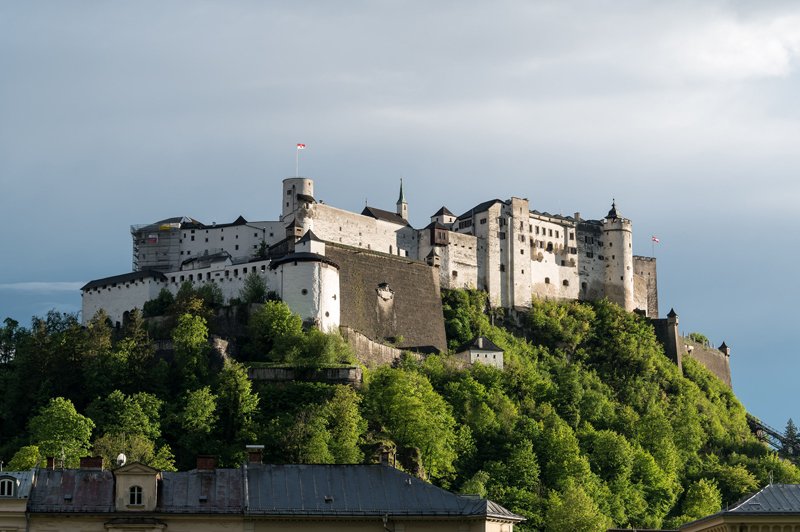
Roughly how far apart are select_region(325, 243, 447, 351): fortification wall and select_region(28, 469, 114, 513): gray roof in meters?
57.8

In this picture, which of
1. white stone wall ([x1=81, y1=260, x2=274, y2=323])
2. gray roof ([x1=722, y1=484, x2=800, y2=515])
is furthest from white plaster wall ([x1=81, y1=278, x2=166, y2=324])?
gray roof ([x1=722, y1=484, x2=800, y2=515])

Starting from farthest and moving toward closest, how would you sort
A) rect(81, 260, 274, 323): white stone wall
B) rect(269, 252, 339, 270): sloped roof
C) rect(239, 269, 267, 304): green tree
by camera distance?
rect(81, 260, 274, 323): white stone wall < rect(239, 269, 267, 304): green tree < rect(269, 252, 339, 270): sloped roof

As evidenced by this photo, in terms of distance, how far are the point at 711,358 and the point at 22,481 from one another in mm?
104426

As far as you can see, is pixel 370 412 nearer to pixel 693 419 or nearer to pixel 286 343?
pixel 286 343

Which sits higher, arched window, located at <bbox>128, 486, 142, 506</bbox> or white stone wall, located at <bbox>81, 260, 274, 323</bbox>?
white stone wall, located at <bbox>81, 260, 274, 323</bbox>

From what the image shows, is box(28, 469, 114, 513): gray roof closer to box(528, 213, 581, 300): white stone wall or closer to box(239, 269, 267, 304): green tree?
box(239, 269, 267, 304): green tree

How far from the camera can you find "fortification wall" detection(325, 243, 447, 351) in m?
119

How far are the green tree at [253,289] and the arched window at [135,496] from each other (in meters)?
55.0

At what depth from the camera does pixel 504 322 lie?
442ft

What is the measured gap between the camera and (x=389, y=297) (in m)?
124

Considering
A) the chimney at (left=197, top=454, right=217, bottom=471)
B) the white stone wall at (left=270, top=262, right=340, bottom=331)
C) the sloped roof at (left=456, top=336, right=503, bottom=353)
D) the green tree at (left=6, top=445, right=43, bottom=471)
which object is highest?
the white stone wall at (left=270, top=262, right=340, bottom=331)

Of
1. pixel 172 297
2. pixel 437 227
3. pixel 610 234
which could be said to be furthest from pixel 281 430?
pixel 610 234

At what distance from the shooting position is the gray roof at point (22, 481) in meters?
56.6

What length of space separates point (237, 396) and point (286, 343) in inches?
299
